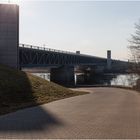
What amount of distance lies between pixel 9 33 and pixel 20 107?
34.3 metres

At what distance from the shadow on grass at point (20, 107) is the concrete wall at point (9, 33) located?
17189 mm

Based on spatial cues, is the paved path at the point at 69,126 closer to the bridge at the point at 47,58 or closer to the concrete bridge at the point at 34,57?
the concrete bridge at the point at 34,57

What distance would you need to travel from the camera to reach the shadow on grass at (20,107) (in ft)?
49.8

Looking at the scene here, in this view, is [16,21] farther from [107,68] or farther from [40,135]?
[107,68]

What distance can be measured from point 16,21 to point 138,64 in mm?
18788

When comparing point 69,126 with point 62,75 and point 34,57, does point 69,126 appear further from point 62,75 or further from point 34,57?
point 62,75

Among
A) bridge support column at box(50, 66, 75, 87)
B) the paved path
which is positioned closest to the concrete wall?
the paved path

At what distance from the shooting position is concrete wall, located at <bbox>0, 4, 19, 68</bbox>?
55438mm

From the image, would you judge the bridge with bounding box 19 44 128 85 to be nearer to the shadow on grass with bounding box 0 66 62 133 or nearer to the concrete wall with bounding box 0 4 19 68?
the concrete wall with bounding box 0 4 19 68

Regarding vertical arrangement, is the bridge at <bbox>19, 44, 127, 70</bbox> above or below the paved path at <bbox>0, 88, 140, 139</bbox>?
above

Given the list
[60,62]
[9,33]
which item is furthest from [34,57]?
[9,33]

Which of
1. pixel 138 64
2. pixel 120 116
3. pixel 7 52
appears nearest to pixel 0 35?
pixel 7 52

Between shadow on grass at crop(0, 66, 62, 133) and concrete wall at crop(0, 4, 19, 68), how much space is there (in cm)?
1719

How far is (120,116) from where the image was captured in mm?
18266
